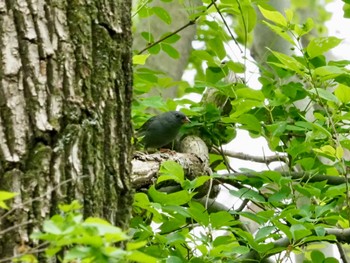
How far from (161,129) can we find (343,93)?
6.18 ft

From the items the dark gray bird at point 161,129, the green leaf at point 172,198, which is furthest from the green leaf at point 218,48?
the green leaf at point 172,198

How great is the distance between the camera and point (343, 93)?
3160 mm

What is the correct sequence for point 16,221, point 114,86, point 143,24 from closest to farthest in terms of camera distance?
1. point 16,221
2. point 114,86
3. point 143,24

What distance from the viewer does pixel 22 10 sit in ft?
6.98

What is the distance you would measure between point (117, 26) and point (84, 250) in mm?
953

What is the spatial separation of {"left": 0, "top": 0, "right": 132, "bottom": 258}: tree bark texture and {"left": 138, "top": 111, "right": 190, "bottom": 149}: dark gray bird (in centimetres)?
240

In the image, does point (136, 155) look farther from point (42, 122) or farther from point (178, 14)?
point (178, 14)

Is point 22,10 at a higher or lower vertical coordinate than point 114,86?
higher

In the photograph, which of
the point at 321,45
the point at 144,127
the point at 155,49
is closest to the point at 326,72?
the point at 321,45

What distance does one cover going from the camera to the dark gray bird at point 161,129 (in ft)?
15.5

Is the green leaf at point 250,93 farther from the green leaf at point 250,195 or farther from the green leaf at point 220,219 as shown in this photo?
the green leaf at point 220,219

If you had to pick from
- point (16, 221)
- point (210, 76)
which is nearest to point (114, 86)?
point (16, 221)

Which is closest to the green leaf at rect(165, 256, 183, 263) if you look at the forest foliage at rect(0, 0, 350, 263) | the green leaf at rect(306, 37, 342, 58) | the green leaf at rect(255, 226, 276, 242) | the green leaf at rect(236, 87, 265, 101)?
the forest foliage at rect(0, 0, 350, 263)

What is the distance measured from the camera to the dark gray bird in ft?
15.5
